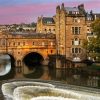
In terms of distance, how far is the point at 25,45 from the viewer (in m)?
104

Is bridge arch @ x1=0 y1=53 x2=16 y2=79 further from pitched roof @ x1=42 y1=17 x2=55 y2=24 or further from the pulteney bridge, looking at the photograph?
pitched roof @ x1=42 y1=17 x2=55 y2=24

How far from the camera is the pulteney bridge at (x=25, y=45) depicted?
10306 centimetres

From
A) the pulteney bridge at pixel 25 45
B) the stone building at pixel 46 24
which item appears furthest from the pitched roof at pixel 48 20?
the pulteney bridge at pixel 25 45

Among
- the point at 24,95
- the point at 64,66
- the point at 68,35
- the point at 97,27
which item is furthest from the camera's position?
the point at 68,35

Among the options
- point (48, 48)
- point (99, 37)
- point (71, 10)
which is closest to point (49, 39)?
point (48, 48)

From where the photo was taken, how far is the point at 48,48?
104m

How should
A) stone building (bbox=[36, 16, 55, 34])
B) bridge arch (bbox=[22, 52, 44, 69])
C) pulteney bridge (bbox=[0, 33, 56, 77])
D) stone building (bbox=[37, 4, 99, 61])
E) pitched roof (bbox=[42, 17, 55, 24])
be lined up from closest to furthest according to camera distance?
stone building (bbox=[37, 4, 99, 61])
pulteney bridge (bbox=[0, 33, 56, 77])
bridge arch (bbox=[22, 52, 44, 69])
stone building (bbox=[36, 16, 55, 34])
pitched roof (bbox=[42, 17, 55, 24])

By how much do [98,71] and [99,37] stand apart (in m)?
6.10

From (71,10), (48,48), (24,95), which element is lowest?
(24,95)

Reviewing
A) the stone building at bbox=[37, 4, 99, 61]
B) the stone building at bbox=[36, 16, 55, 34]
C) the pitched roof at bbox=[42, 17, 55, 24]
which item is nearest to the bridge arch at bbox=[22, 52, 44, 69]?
the stone building at bbox=[37, 4, 99, 61]

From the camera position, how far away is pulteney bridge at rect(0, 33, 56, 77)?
103062mm

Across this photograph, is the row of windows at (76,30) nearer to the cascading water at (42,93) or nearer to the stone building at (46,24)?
the stone building at (46,24)

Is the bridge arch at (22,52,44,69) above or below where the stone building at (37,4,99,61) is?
below

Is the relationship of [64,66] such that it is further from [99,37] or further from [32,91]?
[32,91]
